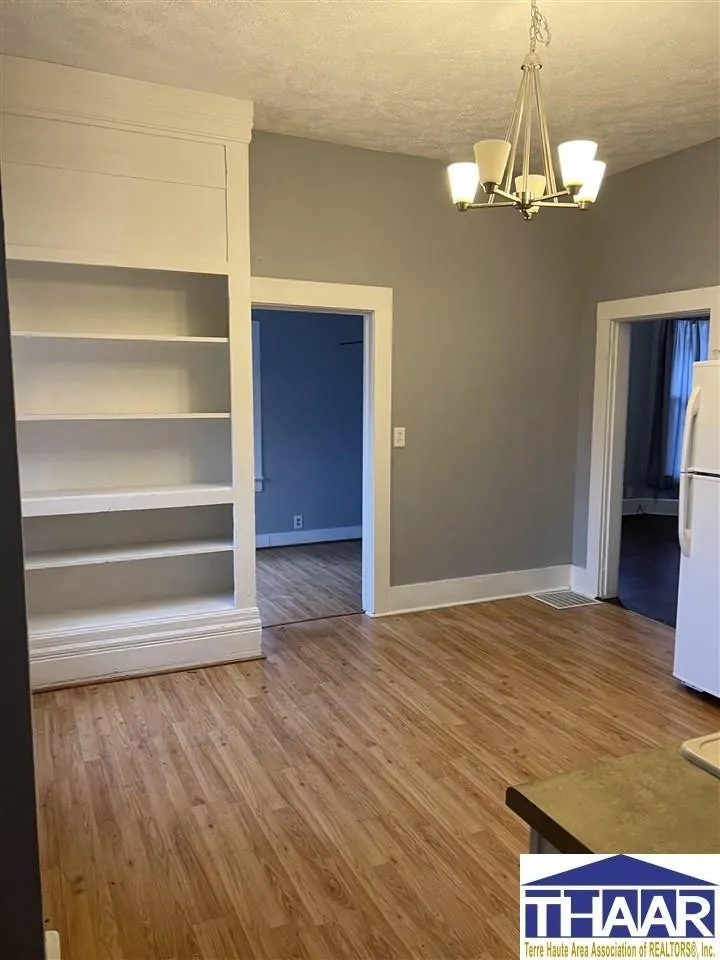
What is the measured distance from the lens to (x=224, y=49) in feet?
9.52

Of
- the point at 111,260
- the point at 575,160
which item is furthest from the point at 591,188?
the point at 111,260

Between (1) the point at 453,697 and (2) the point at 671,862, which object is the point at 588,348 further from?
(2) the point at 671,862

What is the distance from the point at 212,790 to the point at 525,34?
3.13 metres

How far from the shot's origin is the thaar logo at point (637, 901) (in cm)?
92

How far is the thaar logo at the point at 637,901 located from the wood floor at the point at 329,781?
1.06 meters

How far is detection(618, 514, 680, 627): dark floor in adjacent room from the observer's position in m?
4.76

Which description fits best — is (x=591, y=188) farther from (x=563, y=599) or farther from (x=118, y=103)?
(x=563, y=599)

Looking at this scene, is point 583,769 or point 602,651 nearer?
point 583,769

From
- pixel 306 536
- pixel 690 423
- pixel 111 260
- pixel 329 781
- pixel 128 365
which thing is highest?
pixel 111 260

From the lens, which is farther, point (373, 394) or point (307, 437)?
point (307, 437)

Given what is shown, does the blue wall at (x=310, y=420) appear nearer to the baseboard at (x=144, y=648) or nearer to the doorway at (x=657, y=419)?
the baseboard at (x=144, y=648)

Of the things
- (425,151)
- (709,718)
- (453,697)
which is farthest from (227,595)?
(425,151)

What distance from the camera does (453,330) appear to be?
4492 mm

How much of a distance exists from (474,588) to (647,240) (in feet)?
8.16
